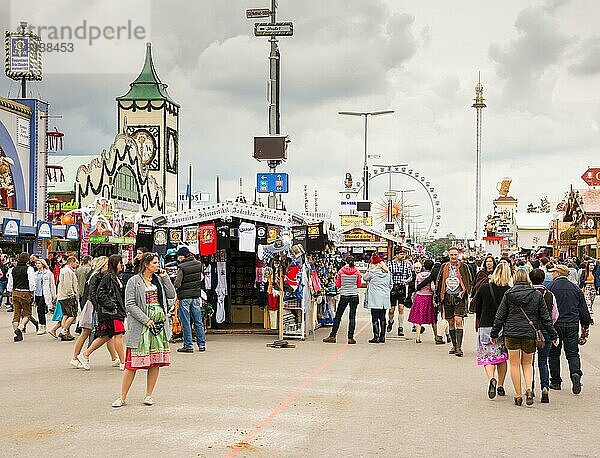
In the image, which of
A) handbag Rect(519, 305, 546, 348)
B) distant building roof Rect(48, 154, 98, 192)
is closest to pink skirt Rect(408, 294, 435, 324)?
→ handbag Rect(519, 305, 546, 348)

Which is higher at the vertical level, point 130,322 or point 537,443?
point 130,322

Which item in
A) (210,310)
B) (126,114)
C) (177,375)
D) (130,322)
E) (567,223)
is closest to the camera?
(130,322)

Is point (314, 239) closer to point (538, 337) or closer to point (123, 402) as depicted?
point (538, 337)

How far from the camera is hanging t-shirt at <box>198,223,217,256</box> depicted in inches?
693

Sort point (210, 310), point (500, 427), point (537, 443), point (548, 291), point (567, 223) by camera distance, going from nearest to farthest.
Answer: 1. point (537, 443)
2. point (500, 427)
3. point (548, 291)
4. point (210, 310)
5. point (567, 223)

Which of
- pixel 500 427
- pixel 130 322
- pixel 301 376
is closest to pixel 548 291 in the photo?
pixel 500 427

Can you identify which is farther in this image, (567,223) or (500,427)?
(567,223)

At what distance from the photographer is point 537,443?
8172 mm

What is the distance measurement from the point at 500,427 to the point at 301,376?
4043mm

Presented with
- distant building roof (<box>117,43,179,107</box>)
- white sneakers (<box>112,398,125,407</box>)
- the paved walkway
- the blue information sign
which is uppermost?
distant building roof (<box>117,43,179,107</box>)

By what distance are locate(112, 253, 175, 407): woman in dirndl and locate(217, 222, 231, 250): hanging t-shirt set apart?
315 inches

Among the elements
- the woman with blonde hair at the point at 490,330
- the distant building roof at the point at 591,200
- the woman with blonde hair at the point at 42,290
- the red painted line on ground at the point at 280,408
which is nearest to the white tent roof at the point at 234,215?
the woman with blonde hair at the point at 42,290

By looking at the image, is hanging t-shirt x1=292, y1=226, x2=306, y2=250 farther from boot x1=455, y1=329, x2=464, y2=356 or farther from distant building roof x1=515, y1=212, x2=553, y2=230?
distant building roof x1=515, y1=212, x2=553, y2=230

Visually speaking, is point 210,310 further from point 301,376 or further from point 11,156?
point 11,156
